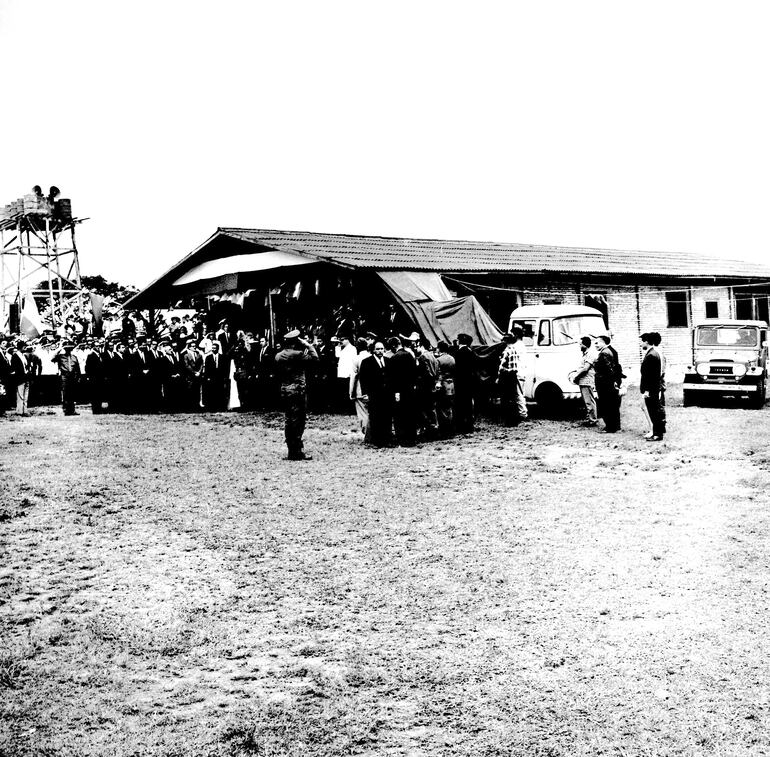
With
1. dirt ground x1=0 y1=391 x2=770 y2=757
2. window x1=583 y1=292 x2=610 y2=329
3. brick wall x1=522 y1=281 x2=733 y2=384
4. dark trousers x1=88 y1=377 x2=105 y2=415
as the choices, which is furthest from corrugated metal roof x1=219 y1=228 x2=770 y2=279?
dirt ground x1=0 y1=391 x2=770 y2=757

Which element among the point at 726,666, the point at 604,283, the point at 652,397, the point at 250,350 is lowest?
the point at 726,666

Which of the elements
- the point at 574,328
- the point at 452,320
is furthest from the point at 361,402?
the point at 574,328

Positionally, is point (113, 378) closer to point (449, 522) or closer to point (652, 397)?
point (652, 397)

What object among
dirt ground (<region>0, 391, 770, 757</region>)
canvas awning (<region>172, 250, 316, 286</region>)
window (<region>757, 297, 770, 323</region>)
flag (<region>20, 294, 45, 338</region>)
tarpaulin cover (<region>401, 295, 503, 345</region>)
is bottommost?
dirt ground (<region>0, 391, 770, 757</region>)

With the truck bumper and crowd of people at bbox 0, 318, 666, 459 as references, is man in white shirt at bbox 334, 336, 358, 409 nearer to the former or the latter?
crowd of people at bbox 0, 318, 666, 459

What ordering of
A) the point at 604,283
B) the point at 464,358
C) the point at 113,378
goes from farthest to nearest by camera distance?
1. the point at 604,283
2. the point at 113,378
3. the point at 464,358

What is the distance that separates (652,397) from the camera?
13203mm

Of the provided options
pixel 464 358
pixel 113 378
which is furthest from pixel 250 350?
pixel 464 358

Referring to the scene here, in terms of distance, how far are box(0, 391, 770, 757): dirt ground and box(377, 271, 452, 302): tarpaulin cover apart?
25.1ft

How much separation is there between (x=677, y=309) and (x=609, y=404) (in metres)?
15.0

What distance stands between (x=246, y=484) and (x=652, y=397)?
6.52 metres

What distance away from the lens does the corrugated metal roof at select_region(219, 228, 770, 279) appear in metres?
20.4

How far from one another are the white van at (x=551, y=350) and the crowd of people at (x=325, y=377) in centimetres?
29

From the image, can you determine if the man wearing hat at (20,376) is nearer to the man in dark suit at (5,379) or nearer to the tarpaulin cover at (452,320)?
the man in dark suit at (5,379)
